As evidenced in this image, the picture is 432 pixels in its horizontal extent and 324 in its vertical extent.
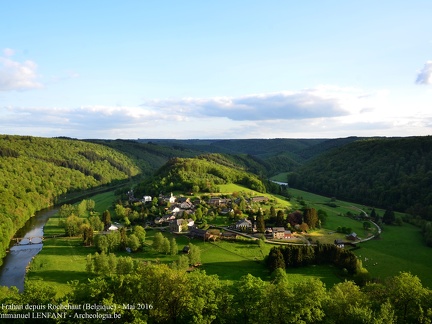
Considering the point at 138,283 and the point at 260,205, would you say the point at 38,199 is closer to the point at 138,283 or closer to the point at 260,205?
the point at 260,205

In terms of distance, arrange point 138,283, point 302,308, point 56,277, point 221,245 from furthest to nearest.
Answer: point 221,245, point 56,277, point 138,283, point 302,308

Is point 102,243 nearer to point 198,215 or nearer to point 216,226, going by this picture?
point 216,226

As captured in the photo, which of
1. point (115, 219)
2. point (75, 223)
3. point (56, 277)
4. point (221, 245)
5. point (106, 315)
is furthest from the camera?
point (115, 219)

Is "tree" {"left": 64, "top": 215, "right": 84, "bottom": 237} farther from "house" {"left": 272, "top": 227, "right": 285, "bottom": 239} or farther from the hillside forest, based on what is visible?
"house" {"left": 272, "top": 227, "right": 285, "bottom": 239}

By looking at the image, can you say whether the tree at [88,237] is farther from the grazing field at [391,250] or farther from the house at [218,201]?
the grazing field at [391,250]

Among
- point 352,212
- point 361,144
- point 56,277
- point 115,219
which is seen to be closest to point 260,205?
point 352,212

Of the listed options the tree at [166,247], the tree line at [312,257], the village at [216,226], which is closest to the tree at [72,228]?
the village at [216,226]
